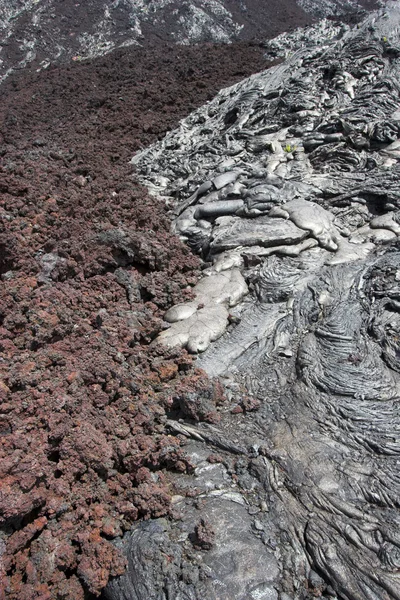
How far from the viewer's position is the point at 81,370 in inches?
165

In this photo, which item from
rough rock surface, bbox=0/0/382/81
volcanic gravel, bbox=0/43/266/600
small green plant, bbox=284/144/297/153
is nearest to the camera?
volcanic gravel, bbox=0/43/266/600

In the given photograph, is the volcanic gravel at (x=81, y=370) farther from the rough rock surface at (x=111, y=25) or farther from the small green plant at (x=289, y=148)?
the rough rock surface at (x=111, y=25)

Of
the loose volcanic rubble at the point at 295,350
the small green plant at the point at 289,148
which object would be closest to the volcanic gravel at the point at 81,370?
the loose volcanic rubble at the point at 295,350

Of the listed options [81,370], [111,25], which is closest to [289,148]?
[81,370]

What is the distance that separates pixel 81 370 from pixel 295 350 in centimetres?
240

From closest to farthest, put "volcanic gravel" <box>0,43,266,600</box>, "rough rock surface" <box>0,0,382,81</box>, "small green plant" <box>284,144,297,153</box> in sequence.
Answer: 1. "volcanic gravel" <box>0,43,266,600</box>
2. "small green plant" <box>284,144,297,153</box>
3. "rough rock surface" <box>0,0,382,81</box>

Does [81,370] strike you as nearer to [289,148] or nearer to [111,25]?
[289,148]

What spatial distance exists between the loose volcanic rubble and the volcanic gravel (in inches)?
10.8

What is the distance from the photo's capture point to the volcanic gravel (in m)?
3.04

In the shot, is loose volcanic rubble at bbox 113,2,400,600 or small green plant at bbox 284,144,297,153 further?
small green plant at bbox 284,144,297,153

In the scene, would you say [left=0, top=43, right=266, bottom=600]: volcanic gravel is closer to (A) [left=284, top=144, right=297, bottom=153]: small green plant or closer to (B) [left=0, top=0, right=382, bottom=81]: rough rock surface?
(A) [left=284, top=144, right=297, bottom=153]: small green plant

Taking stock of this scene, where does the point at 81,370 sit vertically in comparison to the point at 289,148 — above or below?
above

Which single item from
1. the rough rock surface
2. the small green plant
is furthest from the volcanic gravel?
the rough rock surface

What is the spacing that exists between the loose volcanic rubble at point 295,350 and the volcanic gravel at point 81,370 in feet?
0.90
